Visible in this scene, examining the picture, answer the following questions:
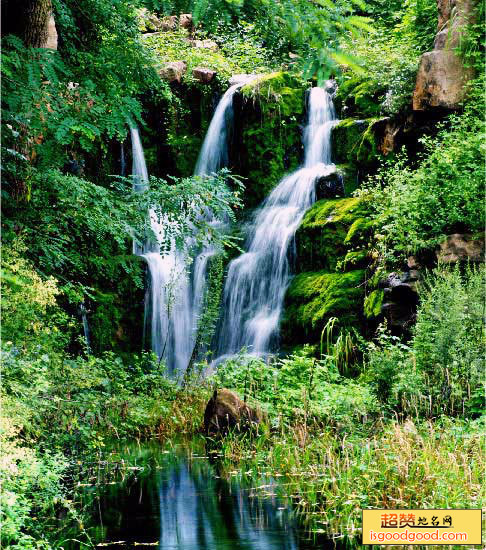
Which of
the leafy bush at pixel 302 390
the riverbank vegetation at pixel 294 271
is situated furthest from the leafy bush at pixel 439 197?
the leafy bush at pixel 302 390

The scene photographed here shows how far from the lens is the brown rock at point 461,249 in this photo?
9891 millimetres

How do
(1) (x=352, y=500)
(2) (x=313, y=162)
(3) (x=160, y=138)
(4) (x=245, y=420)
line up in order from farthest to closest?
(3) (x=160, y=138) → (2) (x=313, y=162) → (4) (x=245, y=420) → (1) (x=352, y=500)

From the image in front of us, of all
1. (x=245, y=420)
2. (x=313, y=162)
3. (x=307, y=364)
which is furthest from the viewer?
(x=313, y=162)

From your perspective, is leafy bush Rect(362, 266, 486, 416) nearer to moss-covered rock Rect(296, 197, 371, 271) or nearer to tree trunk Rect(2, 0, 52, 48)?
moss-covered rock Rect(296, 197, 371, 271)

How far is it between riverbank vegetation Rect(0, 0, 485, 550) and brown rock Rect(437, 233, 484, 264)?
0.03m

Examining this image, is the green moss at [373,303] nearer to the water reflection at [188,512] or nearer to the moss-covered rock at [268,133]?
the water reflection at [188,512]

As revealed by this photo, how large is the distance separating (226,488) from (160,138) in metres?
11.1

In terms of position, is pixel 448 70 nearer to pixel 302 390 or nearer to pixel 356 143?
pixel 356 143

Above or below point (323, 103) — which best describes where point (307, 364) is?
below

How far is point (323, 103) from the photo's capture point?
15047 mm

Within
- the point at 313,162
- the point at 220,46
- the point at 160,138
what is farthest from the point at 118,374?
the point at 220,46

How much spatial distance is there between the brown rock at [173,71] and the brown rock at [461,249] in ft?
28.9

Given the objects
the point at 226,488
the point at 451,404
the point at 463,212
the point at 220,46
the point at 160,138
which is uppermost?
the point at 220,46

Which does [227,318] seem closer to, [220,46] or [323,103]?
[323,103]
